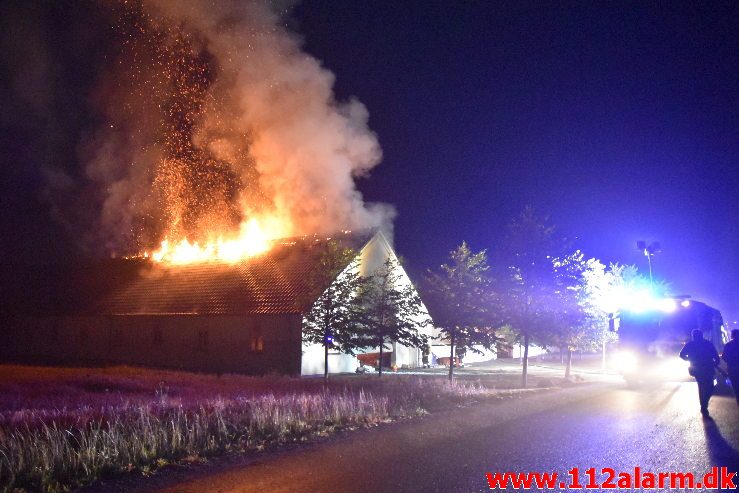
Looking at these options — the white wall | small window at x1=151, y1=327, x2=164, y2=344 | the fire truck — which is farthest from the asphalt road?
small window at x1=151, y1=327, x2=164, y2=344

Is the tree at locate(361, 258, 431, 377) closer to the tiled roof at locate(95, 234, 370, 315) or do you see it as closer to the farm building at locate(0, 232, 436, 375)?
the farm building at locate(0, 232, 436, 375)

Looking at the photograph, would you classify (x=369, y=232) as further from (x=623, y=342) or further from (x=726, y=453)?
(x=726, y=453)

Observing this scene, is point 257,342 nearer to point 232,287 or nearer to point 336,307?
point 232,287

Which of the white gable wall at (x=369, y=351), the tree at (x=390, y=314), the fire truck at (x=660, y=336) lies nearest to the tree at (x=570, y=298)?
the fire truck at (x=660, y=336)

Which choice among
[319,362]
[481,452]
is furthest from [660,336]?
[481,452]

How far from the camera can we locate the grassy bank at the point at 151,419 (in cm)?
766

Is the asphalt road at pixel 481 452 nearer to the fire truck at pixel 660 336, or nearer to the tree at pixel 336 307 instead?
Result: the fire truck at pixel 660 336

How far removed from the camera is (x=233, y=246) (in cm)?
3550

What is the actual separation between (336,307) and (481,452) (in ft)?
44.9

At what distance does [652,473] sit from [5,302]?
45.3 meters

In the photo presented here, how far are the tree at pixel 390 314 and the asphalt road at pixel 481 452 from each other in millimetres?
8555

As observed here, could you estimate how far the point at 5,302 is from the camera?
4144cm

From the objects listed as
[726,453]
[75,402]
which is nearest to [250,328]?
[75,402]

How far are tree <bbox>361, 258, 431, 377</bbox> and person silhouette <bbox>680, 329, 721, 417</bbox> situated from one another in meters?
10.4
